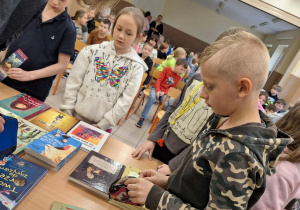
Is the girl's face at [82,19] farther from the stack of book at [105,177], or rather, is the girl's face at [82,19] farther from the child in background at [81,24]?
the stack of book at [105,177]

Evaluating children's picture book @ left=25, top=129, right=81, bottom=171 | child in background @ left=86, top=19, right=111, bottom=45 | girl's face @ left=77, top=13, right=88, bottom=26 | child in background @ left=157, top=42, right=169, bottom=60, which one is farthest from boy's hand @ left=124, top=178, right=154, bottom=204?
child in background @ left=157, top=42, right=169, bottom=60

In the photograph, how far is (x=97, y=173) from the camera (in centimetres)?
98

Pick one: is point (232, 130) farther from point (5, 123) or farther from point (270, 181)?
point (5, 123)

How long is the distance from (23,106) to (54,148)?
1.52 feet

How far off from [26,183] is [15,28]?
21.3 inches

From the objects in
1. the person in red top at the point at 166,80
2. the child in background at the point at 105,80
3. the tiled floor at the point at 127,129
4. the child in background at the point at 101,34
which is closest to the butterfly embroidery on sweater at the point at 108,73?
the child in background at the point at 105,80

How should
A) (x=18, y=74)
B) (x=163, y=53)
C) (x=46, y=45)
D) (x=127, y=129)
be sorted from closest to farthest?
(x=18, y=74) → (x=46, y=45) → (x=127, y=129) → (x=163, y=53)

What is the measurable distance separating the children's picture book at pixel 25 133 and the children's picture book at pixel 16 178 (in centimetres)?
8

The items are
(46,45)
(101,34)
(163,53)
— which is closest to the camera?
(46,45)

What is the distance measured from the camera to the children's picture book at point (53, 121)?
47.0 inches

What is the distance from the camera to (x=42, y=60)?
1491 millimetres

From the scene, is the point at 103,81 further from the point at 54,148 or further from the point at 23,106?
the point at 54,148

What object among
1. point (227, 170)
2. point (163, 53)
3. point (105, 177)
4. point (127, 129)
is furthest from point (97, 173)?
point (163, 53)

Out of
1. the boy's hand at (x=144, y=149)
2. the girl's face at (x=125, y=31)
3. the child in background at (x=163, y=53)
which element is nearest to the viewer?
the boy's hand at (x=144, y=149)
